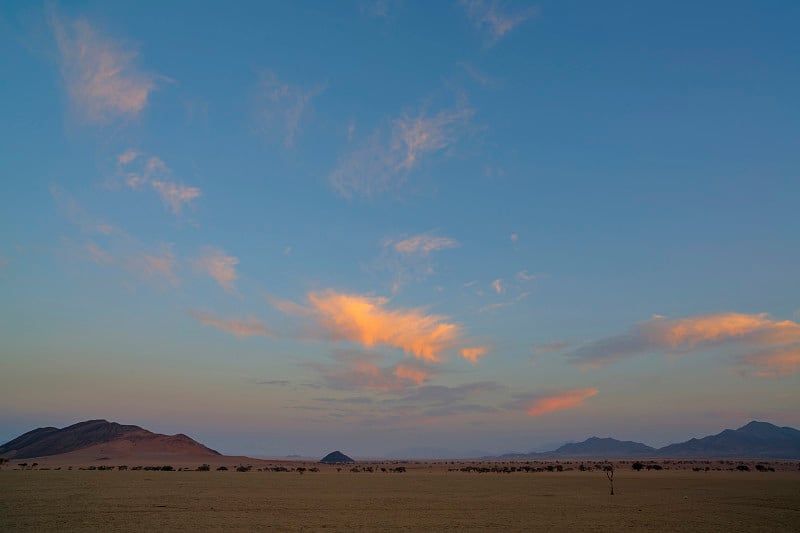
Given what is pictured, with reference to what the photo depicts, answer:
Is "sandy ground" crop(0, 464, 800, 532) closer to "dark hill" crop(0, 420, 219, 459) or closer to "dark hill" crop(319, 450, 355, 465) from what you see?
"dark hill" crop(0, 420, 219, 459)

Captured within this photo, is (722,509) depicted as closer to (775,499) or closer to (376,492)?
(775,499)

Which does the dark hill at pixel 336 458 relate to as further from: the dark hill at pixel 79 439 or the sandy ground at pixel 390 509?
the sandy ground at pixel 390 509

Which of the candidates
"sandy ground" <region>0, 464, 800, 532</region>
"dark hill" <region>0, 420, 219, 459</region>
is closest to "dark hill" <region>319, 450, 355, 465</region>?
"dark hill" <region>0, 420, 219, 459</region>

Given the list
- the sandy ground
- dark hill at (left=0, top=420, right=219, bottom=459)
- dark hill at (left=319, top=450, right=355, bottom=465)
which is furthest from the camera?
dark hill at (left=319, top=450, right=355, bottom=465)

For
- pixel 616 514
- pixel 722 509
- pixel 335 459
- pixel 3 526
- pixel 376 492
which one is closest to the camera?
pixel 3 526

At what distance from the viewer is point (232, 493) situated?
35.4m

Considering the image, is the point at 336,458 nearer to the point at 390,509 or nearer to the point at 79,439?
the point at 79,439

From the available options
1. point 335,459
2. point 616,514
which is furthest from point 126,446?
point 616,514

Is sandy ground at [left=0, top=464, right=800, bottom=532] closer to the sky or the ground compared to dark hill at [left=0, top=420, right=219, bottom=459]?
closer to the ground

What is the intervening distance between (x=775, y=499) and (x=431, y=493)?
20118mm

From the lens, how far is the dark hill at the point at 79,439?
133 m

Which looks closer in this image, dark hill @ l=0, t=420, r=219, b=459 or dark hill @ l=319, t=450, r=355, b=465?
dark hill @ l=0, t=420, r=219, b=459

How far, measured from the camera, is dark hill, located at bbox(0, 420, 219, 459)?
133000 mm

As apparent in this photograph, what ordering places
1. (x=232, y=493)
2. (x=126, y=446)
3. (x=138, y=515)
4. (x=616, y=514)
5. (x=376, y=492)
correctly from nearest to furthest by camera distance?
(x=138, y=515)
(x=616, y=514)
(x=232, y=493)
(x=376, y=492)
(x=126, y=446)
